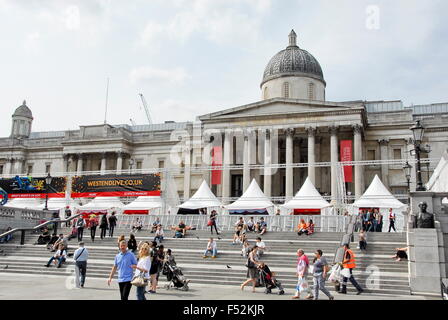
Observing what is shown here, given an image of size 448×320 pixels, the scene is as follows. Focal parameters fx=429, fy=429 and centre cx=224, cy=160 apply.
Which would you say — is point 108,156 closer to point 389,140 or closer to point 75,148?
point 75,148

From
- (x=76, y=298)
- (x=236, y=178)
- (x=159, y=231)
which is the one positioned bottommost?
(x=76, y=298)

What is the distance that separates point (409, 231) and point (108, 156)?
4606 centimetres

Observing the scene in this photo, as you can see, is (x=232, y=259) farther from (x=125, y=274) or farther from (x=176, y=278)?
(x=125, y=274)

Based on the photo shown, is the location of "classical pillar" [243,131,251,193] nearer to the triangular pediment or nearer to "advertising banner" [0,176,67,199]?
the triangular pediment

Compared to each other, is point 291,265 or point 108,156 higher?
point 108,156

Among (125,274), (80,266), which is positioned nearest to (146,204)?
(80,266)

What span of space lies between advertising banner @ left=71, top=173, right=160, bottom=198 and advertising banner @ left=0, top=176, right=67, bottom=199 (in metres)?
1.16

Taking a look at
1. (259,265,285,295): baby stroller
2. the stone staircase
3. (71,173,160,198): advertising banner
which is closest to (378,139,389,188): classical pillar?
(71,173,160,198): advertising banner

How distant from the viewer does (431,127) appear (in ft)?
150

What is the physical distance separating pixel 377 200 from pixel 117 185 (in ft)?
67.7

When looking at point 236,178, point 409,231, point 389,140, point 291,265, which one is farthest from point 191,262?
point 389,140

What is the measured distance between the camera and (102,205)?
34.9 m

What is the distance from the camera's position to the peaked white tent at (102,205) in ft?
114
